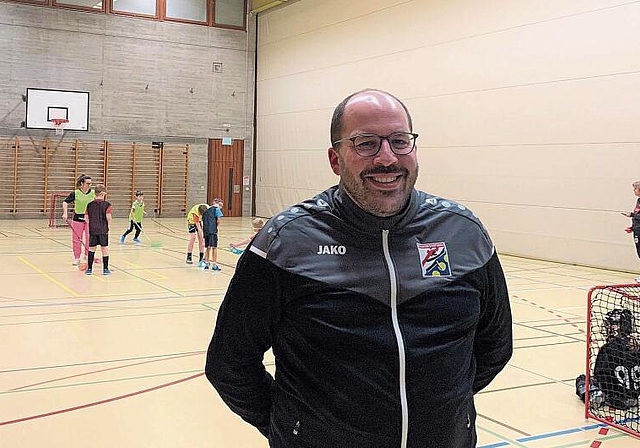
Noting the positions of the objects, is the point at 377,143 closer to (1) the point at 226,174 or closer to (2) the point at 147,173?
(2) the point at 147,173

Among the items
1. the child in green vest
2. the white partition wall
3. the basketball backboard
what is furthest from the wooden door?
the child in green vest

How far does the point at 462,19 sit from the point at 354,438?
66.1ft

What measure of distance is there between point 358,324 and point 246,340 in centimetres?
39

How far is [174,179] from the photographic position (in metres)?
31.0

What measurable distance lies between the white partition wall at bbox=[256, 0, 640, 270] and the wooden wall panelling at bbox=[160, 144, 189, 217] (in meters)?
7.16

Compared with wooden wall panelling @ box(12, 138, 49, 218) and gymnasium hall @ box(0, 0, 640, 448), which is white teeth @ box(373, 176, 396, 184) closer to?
gymnasium hall @ box(0, 0, 640, 448)

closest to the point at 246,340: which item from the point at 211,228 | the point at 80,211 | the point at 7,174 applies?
the point at 211,228

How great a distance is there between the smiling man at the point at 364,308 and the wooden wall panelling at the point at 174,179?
29.0 meters

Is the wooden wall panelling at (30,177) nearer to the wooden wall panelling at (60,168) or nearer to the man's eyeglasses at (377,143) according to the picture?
the wooden wall panelling at (60,168)

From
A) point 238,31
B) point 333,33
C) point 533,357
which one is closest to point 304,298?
point 533,357

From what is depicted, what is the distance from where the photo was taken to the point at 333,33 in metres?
27.1

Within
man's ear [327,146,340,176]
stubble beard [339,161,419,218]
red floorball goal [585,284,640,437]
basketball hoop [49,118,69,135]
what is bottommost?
red floorball goal [585,284,640,437]

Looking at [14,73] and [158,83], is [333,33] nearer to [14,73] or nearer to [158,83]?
[158,83]

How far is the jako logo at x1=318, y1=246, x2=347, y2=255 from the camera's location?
7.83 ft
